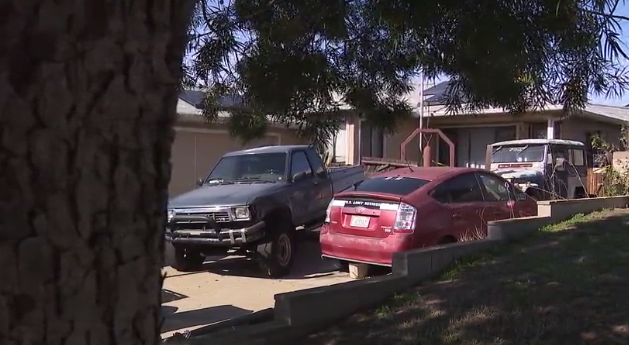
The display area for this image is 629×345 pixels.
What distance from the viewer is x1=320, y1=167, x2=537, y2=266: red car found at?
10.1m

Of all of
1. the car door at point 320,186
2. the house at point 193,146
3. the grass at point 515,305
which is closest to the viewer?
the grass at point 515,305

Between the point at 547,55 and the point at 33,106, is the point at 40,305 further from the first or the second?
the point at 547,55

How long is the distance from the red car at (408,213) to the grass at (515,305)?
1.10 metres

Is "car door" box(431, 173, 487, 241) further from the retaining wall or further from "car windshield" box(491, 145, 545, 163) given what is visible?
"car windshield" box(491, 145, 545, 163)

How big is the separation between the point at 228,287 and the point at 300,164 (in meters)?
3.05

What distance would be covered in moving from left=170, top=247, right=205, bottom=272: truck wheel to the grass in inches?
202

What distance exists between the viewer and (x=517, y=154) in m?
19.2

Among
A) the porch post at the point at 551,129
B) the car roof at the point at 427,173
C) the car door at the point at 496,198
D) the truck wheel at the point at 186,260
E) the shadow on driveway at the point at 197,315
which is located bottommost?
the shadow on driveway at the point at 197,315

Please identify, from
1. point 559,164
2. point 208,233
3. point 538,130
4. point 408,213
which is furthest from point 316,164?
point 538,130

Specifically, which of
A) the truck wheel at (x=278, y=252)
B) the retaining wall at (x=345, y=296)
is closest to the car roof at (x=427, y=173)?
the retaining wall at (x=345, y=296)

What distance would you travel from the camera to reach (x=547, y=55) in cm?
673

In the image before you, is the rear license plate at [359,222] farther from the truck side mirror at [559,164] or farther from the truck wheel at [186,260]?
the truck side mirror at [559,164]

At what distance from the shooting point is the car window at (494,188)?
11602mm

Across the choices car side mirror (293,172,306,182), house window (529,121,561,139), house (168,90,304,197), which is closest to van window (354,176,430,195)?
car side mirror (293,172,306,182)
